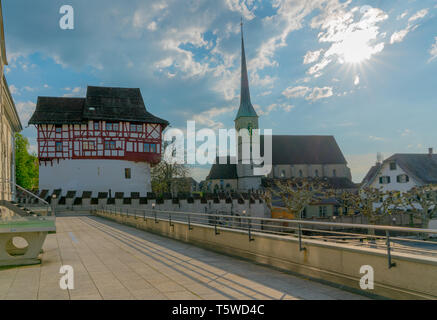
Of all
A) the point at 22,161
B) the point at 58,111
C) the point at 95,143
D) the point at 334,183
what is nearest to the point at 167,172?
the point at 95,143

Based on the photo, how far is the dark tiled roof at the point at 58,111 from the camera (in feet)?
153

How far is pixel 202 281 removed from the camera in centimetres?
734

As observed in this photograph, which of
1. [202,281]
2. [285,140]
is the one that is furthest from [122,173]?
[285,140]

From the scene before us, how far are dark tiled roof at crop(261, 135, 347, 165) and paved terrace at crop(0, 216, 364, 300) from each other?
80056mm

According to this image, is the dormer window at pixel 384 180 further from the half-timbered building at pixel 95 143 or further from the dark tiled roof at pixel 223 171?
the dark tiled roof at pixel 223 171

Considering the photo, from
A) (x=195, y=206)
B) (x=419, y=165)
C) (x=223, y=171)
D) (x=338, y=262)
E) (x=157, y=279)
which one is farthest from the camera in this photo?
(x=223, y=171)

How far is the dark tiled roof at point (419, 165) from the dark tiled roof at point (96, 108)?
31.6m

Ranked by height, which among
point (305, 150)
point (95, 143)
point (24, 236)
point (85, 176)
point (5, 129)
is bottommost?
point (24, 236)

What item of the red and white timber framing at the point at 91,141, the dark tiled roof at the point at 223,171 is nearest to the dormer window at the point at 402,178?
the red and white timber framing at the point at 91,141

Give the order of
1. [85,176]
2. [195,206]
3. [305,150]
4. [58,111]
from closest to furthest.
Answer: [195,206] → [85,176] → [58,111] → [305,150]

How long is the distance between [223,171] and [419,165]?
167ft

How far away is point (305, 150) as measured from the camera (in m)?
91.7

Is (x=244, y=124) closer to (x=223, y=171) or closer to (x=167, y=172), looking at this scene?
(x=223, y=171)

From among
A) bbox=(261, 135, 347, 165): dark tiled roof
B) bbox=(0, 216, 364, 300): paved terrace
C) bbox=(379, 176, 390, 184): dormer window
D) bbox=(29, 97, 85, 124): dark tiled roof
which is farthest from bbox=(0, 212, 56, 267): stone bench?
bbox=(261, 135, 347, 165): dark tiled roof
